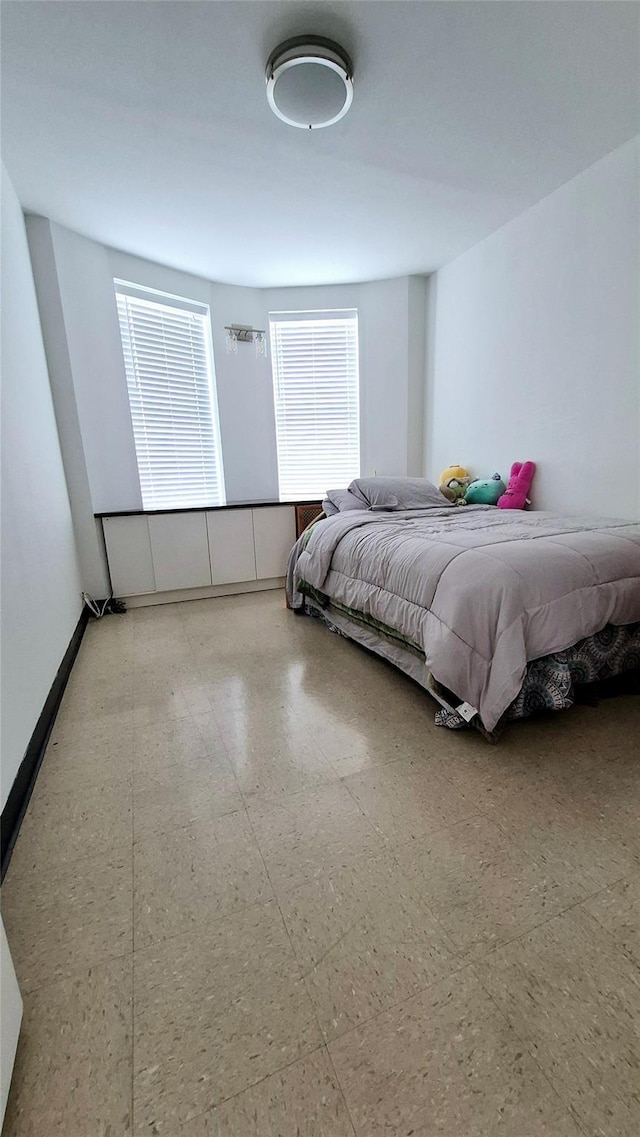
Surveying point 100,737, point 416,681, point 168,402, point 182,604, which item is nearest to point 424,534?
point 416,681

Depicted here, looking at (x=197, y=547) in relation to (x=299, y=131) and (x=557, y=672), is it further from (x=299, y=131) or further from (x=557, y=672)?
(x=557, y=672)

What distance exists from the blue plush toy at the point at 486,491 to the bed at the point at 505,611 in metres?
1.03

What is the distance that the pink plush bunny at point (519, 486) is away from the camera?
296cm

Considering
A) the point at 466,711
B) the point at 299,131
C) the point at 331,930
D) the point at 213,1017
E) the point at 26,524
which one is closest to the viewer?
the point at 213,1017

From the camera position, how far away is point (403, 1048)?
2.49ft

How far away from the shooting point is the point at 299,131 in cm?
198

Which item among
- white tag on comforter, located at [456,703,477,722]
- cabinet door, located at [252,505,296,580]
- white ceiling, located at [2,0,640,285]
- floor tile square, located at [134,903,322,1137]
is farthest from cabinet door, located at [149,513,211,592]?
floor tile square, located at [134,903,322,1137]

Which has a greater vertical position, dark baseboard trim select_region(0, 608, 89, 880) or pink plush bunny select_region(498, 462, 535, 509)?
pink plush bunny select_region(498, 462, 535, 509)

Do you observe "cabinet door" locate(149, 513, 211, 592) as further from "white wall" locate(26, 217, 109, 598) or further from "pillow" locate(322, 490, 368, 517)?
"pillow" locate(322, 490, 368, 517)

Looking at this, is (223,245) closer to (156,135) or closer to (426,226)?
(156,135)

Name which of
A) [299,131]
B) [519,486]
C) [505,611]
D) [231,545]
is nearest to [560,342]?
[519,486]

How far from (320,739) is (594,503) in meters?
2.21

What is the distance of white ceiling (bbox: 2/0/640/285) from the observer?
1516mm

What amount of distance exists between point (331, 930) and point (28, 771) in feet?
3.62
